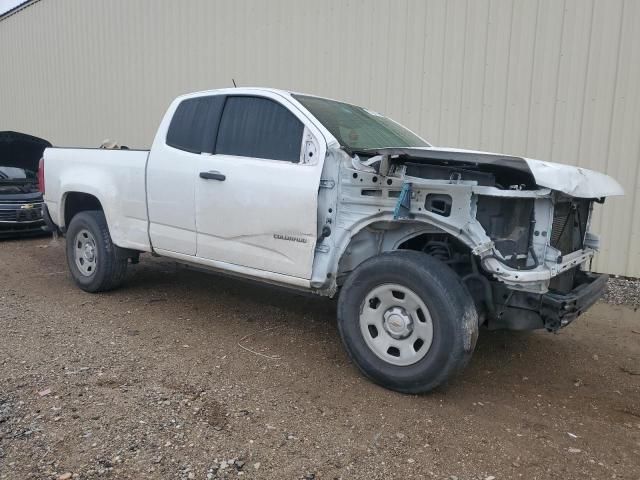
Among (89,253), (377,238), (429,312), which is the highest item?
(377,238)

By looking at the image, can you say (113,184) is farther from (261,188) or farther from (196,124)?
(261,188)

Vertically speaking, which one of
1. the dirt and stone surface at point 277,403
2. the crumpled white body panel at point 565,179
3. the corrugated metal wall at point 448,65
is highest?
the corrugated metal wall at point 448,65

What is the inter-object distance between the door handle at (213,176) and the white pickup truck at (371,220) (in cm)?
1

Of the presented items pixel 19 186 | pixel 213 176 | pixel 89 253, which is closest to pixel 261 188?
pixel 213 176

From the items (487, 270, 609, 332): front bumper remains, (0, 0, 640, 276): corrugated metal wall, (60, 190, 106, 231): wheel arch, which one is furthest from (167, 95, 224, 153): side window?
(0, 0, 640, 276): corrugated metal wall

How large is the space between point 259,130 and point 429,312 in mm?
1990

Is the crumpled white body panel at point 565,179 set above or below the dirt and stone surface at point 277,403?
above

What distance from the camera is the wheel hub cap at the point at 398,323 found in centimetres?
328

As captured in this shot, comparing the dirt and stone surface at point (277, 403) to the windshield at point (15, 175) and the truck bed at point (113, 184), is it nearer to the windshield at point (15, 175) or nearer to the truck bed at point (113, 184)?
the truck bed at point (113, 184)

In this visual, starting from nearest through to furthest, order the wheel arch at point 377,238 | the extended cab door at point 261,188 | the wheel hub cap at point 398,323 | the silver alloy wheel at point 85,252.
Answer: the wheel hub cap at point 398,323 < the wheel arch at point 377,238 < the extended cab door at point 261,188 < the silver alloy wheel at point 85,252

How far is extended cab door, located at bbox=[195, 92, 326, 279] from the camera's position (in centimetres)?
374

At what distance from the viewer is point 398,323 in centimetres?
329

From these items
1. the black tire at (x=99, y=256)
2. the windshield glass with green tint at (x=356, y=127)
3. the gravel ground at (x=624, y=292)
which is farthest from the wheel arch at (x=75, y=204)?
the gravel ground at (x=624, y=292)

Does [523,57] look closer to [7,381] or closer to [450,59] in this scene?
[450,59]
